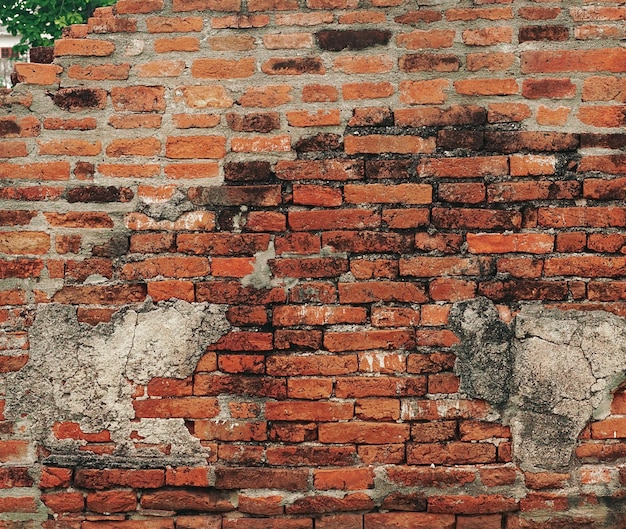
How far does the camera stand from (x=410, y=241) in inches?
88.4

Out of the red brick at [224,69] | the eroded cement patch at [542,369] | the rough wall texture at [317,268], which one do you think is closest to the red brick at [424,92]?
the rough wall texture at [317,268]

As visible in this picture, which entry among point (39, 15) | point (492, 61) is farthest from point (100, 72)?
point (39, 15)

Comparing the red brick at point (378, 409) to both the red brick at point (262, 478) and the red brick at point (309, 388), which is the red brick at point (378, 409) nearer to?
the red brick at point (309, 388)

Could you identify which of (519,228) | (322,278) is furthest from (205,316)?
(519,228)

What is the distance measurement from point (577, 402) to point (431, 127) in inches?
43.0

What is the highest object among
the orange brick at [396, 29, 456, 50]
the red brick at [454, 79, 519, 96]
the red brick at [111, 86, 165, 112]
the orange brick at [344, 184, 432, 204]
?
the orange brick at [396, 29, 456, 50]

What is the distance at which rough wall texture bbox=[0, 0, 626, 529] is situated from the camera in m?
2.23

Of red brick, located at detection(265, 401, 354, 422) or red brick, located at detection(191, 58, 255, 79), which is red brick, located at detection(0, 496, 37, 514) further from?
red brick, located at detection(191, 58, 255, 79)

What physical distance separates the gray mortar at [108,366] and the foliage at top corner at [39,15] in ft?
24.6

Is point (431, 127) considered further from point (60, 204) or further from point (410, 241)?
point (60, 204)

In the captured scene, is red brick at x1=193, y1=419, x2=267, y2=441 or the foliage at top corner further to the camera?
the foliage at top corner

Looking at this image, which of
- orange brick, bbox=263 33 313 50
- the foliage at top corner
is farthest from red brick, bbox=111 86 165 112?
the foliage at top corner

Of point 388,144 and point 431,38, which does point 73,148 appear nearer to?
point 388,144

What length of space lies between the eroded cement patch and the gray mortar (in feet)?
2.95
